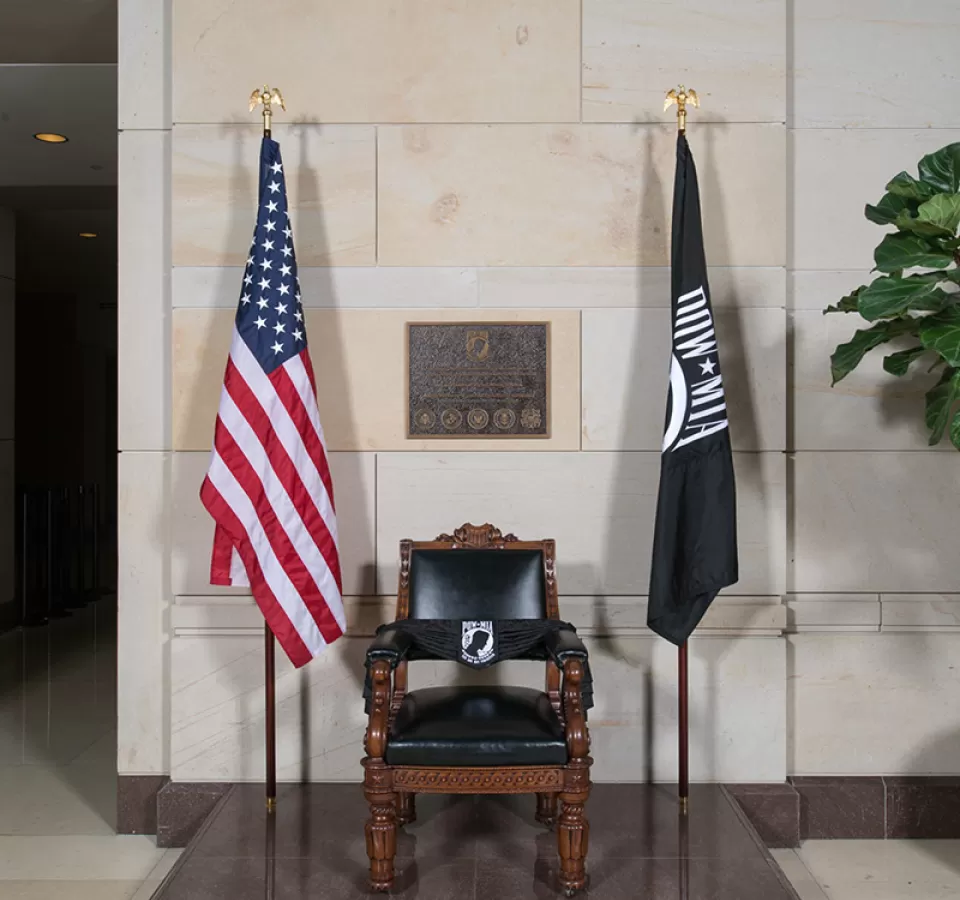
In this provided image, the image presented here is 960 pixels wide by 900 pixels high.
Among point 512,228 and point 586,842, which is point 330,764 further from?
A: point 512,228

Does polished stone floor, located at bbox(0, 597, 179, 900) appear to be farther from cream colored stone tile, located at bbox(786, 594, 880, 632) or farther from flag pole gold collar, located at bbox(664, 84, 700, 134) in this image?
flag pole gold collar, located at bbox(664, 84, 700, 134)

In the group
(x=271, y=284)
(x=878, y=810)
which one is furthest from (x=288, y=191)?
(x=878, y=810)

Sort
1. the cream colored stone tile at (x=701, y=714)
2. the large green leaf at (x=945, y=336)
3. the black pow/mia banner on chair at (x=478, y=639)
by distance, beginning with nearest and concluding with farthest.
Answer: the large green leaf at (x=945, y=336)
the black pow/mia banner on chair at (x=478, y=639)
the cream colored stone tile at (x=701, y=714)

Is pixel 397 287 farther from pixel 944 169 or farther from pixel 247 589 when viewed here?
pixel 944 169

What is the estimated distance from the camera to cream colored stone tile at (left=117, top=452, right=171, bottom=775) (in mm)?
3725

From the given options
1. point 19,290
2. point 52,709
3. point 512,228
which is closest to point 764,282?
point 512,228

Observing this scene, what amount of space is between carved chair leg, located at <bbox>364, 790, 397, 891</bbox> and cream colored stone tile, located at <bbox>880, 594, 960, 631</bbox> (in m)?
2.11

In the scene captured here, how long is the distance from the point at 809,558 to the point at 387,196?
2170 millimetres

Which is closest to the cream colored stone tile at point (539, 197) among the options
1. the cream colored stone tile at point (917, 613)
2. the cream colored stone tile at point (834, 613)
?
the cream colored stone tile at point (834, 613)

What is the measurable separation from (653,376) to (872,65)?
59.7 inches

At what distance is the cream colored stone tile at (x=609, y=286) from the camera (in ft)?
12.1

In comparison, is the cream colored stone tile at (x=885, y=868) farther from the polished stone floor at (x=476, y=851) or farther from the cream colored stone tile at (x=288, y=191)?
the cream colored stone tile at (x=288, y=191)

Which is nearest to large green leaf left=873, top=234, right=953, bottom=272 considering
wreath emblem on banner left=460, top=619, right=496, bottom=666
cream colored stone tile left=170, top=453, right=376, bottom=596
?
wreath emblem on banner left=460, top=619, right=496, bottom=666

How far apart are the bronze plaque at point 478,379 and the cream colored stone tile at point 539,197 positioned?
0.27m
